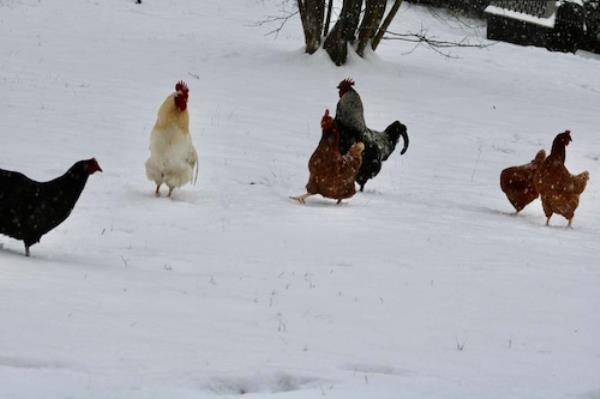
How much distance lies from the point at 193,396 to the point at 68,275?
2.31 meters

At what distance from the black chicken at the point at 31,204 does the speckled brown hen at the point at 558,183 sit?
18.7 feet

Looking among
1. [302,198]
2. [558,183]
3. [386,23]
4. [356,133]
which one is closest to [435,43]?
[386,23]

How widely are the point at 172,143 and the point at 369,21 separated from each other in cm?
1066

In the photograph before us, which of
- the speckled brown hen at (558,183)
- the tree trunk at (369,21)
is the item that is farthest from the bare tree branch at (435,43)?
→ the speckled brown hen at (558,183)

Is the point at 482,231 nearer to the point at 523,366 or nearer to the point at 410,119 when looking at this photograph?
the point at 523,366

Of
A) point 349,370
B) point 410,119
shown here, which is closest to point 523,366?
point 349,370

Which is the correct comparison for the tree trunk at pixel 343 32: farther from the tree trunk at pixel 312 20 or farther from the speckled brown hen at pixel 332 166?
the speckled brown hen at pixel 332 166

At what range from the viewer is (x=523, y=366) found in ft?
17.7

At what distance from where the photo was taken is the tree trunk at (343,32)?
18.5 meters

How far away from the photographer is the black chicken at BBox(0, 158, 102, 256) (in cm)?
690

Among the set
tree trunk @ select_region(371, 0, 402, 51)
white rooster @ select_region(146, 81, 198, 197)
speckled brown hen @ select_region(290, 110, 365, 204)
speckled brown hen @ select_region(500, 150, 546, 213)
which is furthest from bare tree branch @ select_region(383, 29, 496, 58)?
white rooster @ select_region(146, 81, 198, 197)

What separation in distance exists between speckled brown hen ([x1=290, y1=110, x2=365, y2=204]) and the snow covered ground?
26cm

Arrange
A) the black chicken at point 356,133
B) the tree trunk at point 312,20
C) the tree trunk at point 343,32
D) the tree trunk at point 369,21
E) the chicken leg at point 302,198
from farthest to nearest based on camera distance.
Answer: the tree trunk at point 369,21, the tree trunk at point 312,20, the tree trunk at point 343,32, the black chicken at point 356,133, the chicken leg at point 302,198

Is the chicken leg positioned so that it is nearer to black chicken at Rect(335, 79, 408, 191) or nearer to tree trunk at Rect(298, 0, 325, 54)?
black chicken at Rect(335, 79, 408, 191)
